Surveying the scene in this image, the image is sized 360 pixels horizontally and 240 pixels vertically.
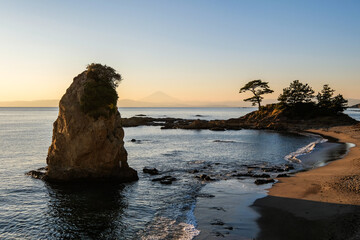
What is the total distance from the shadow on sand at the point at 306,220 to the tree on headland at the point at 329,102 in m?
87.1

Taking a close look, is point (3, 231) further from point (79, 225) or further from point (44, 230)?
point (79, 225)

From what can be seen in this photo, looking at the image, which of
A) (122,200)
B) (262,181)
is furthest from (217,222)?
(262,181)

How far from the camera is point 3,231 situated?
17.6 metres

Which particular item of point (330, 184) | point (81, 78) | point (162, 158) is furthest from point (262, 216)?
point (162, 158)

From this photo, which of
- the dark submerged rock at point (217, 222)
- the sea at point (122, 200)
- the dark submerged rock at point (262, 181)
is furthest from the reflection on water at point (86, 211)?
the dark submerged rock at point (262, 181)

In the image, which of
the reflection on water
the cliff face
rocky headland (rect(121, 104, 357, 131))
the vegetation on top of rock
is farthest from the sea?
rocky headland (rect(121, 104, 357, 131))

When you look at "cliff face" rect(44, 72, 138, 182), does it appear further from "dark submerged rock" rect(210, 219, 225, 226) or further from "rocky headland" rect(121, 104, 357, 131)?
"rocky headland" rect(121, 104, 357, 131)

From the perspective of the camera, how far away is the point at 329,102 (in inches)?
3959

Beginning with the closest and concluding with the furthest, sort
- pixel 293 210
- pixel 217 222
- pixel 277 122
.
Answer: pixel 217 222 → pixel 293 210 → pixel 277 122

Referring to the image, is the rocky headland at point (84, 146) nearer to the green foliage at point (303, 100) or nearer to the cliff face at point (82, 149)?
the cliff face at point (82, 149)

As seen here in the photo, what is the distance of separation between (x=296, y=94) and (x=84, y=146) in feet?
302

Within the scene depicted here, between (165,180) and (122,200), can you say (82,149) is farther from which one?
(165,180)

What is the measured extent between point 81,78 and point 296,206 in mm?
25215

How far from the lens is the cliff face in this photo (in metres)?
28.5
